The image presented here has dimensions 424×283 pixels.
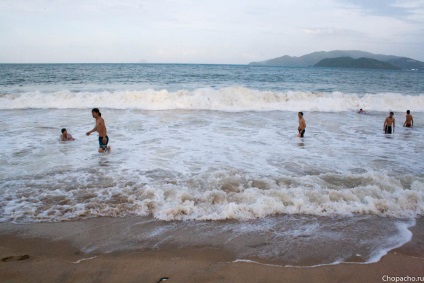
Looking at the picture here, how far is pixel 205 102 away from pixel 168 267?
681 inches

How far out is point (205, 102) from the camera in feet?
67.5

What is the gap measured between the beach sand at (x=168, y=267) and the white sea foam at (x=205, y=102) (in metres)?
16.0

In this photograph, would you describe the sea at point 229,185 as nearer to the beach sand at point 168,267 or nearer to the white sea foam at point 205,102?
the beach sand at point 168,267

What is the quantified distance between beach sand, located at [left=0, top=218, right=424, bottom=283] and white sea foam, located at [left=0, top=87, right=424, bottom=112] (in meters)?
16.0

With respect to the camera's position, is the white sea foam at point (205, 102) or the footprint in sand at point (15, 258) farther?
the white sea foam at point (205, 102)

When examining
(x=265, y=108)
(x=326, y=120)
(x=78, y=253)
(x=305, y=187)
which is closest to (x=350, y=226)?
(x=305, y=187)

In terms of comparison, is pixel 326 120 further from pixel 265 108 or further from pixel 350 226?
pixel 350 226

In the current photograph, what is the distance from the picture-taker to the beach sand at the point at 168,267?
3.64m

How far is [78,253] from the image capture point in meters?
4.17

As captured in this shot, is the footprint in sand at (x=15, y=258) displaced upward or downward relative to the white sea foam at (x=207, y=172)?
downward

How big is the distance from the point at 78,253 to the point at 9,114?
54.3 feet

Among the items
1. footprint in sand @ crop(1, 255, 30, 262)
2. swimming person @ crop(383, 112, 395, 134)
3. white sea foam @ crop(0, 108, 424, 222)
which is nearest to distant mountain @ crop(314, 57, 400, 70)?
white sea foam @ crop(0, 108, 424, 222)

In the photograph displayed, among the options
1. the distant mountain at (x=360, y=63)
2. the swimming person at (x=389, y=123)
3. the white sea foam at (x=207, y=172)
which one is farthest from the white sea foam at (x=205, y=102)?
the distant mountain at (x=360, y=63)

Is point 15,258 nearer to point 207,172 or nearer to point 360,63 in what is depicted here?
point 207,172
